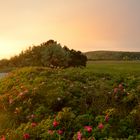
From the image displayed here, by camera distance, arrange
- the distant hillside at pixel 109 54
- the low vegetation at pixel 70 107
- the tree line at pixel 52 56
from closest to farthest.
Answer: the low vegetation at pixel 70 107
the tree line at pixel 52 56
the distant hillside at pixel 109 54

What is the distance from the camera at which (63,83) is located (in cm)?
1402

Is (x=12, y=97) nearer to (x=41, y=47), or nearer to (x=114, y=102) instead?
(x=114, y=102)

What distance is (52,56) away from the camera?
5109 centimetres

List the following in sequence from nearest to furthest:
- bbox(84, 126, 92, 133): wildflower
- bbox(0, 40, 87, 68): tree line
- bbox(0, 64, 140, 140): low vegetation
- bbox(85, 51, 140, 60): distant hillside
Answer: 1. bbox(84, 126, 92, 133): wildflower
2. bbox(0, 64, 140, 140): low vegetation
3. bbox(0, 40, 87, 68): tree line
4. bbox(85, 51, 140, 60): distant hillside

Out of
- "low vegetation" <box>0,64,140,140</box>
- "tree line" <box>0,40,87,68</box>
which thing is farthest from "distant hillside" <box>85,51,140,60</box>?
"low vegetation" <box>0,64,140,140</box>

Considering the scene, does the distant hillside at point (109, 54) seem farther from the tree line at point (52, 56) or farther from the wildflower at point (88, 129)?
the wildflower at point (88, 129)

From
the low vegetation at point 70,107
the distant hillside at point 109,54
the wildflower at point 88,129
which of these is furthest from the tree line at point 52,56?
the distant hillside at point 109,54

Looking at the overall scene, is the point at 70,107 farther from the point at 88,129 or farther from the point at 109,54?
the point at 109,54

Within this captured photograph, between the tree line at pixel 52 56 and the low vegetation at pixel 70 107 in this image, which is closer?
the low vegetation at pixel 70 107

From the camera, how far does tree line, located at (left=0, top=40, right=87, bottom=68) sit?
50.0 meters

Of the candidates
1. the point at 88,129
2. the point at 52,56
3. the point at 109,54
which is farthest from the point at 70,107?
the point at 109,54

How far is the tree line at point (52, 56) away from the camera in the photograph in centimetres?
5000

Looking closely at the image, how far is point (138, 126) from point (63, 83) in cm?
447

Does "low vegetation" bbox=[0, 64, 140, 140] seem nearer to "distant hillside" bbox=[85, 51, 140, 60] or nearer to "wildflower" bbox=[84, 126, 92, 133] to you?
"wildflower" bbox=[84, 126, 92, 133]
